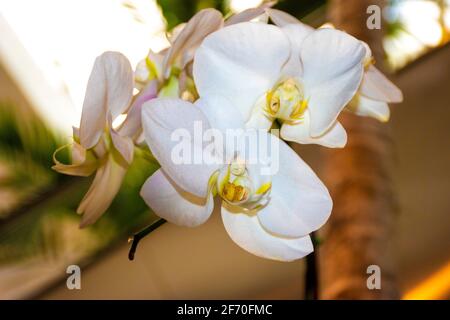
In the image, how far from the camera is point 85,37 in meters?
1.48

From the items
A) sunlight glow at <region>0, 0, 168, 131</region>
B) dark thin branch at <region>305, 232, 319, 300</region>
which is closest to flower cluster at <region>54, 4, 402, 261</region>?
dark thin branch at <region>305, 232, 319, 300</region>

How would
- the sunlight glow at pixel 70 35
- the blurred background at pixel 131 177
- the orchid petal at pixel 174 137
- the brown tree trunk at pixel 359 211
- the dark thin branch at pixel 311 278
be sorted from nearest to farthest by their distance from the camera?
the orchid petal at pixel 174 137, the dark thin branch at pixel 311 278, the brown tree trunk at pixel 359 211, the blurred background at pixel 131 177, the sunlight glow at pixel 70 35

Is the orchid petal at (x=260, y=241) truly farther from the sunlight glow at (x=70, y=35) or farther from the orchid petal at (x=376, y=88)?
the sunlight glow at (x=70, y=35)

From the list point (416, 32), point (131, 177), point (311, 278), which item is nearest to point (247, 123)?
point (311, 278)

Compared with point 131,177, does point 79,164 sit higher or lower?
higher

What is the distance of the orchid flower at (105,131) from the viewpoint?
0.27 meters

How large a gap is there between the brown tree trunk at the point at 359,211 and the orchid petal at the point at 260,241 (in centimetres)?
24

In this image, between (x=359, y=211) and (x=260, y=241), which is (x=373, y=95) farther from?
(x=359, y=211)

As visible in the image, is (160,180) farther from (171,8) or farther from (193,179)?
(171,8)

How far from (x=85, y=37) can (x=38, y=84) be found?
148 mm

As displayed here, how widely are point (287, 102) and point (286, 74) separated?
0.5 inches

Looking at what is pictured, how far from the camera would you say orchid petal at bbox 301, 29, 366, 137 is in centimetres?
27

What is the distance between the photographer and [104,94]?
271 millimetres

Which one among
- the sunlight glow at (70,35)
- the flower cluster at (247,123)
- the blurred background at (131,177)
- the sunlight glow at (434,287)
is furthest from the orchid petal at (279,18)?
the sunlight glow at (434,287)
